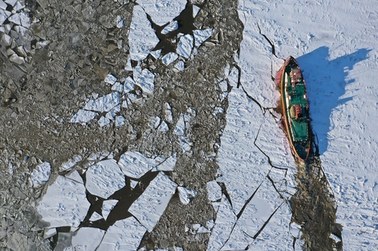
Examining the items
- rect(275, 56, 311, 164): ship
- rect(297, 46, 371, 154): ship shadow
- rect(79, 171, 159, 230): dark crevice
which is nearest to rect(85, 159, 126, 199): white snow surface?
rect(79, 171, 159, 230): dark crevice

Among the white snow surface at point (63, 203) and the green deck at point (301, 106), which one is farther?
the white snow surface at point (63, 203)

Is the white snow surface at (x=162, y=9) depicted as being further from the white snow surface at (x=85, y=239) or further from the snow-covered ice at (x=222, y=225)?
the white snow surface at (x=85, y=239)

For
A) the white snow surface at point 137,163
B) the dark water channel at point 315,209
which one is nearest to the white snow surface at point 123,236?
the white snow surface at point 137,163

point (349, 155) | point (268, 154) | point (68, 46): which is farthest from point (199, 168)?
point (68, 46)

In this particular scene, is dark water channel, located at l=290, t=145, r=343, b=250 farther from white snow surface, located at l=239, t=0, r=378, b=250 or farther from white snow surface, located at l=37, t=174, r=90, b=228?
white snow surface, located at l=37, t=174, r=90, b=228

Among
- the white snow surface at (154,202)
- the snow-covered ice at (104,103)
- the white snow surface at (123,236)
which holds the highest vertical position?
the snow-covered ice at (104,103)

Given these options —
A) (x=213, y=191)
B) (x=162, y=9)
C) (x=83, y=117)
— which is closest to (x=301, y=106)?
(x=213, y=191)

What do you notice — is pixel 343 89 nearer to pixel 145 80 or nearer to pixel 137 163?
pixel 145 80
